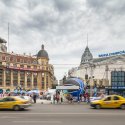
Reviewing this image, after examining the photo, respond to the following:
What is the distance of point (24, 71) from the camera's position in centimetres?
15012

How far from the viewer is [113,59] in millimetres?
158000

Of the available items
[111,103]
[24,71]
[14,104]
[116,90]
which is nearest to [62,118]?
[14,104]

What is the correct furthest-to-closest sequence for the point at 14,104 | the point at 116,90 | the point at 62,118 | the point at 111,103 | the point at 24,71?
the point at 24,71 → the point at 116,90 → the point at 111,103 → the point at 14,104 → the point at 62,118

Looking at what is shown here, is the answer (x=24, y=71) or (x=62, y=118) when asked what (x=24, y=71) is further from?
(x=62, y=118)

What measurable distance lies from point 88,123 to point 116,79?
168 ft

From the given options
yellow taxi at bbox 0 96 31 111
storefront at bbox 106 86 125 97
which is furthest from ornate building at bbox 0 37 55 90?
yellow taxi at bbox 0 96 31 111

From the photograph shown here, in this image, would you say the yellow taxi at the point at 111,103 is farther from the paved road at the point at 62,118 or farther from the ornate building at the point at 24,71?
the ornate building at the point at 24,71

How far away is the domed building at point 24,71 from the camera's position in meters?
139

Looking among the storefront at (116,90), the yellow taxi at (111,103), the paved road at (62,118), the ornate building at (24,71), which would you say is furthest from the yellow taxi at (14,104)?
the ornate building at (24,71)

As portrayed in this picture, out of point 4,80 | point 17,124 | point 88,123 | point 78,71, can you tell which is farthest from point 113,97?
point 78,71

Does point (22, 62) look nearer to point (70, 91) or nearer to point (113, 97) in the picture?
point (70, 91)

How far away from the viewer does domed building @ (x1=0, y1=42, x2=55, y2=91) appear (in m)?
139

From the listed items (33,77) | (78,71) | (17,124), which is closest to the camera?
(17,124)

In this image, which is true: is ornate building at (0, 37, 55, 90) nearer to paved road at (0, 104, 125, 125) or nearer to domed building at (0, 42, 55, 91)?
domed building at (0, 42, 55, 91)
